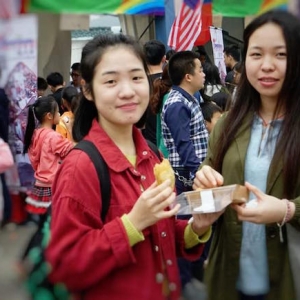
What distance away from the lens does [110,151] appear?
1.69 metres

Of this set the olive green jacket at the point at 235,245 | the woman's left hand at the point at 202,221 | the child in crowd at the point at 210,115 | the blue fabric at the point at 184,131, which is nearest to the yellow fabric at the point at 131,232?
the woman's left hand at the point at 202,221

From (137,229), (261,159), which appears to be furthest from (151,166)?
(261,159)

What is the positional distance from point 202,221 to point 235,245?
255 mm

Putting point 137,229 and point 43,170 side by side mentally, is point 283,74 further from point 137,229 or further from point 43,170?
point 43,170

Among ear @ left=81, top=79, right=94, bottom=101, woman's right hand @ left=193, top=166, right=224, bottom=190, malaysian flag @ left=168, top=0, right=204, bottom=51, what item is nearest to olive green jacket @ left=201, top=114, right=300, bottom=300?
woman's right hand @ left=193, top=166, right=224, bottom=190

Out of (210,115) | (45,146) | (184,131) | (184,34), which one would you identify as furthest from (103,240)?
(210,115)

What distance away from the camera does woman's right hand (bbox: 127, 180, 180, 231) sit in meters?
1.54

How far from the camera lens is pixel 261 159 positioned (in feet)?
6.34

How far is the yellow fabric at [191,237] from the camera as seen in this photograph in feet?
6.05

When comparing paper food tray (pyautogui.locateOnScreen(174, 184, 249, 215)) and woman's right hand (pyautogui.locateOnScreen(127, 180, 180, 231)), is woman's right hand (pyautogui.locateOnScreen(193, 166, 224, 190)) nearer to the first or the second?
paper food tray (pyautogui.locateOnScreen(174, 184, 249, 215))

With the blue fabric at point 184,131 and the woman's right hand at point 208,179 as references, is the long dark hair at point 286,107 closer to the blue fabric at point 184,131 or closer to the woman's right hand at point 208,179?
the woman's right hand at point 208,179

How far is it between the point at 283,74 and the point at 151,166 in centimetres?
56

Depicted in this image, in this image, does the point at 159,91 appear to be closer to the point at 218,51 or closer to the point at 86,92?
the point at 218,51

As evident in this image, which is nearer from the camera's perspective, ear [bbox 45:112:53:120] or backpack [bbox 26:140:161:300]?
backpack [bbox 26:140:161:300]
